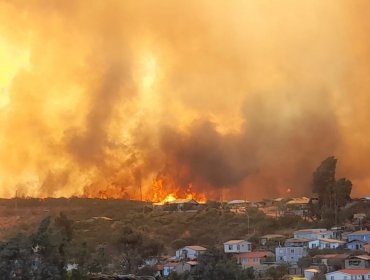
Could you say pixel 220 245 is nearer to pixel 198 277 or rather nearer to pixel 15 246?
pixel 198 277

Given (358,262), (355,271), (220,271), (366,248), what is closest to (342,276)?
(355,271)

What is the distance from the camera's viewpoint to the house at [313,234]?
6569 centimetres

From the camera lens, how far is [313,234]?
2591 inches

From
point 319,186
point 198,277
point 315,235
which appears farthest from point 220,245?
point 198,277

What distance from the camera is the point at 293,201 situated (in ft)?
300

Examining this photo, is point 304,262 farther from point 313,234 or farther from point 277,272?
point 313,234

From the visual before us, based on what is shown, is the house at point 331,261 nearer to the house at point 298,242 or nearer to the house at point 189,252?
the house at point 298,242

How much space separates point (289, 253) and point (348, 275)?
12.2 m

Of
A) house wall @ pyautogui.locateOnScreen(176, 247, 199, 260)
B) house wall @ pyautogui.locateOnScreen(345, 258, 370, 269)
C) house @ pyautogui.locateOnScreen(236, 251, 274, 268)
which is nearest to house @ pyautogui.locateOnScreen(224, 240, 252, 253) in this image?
house @ pyautogui.locateOnScreen(236, 251, 274, 268)

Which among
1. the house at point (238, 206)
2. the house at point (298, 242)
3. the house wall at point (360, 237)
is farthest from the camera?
the house at point (238, 206)

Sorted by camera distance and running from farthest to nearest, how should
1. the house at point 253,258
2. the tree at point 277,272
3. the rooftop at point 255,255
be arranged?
the rooftop at point 255,255 → the house at point 253,258 → the tree at point 277,272

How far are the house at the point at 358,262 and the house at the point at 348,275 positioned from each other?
3832mm

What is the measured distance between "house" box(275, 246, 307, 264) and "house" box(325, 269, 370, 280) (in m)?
9.66

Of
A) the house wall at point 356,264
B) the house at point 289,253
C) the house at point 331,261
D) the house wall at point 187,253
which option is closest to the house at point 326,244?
the house at point 289,253
